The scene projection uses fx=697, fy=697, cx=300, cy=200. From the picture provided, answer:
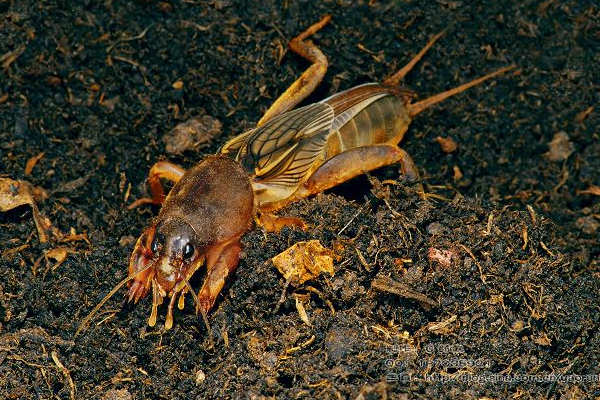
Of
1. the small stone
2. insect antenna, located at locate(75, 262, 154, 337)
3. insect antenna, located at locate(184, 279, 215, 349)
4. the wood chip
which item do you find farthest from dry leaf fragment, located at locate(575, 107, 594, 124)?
insect antenna, located at locate(75, 262, 154, 337)

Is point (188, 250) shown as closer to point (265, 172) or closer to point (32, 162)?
point (265, 172)

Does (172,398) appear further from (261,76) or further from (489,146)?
(489,146)

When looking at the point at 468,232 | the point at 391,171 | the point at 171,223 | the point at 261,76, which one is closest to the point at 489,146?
the point at 391,171

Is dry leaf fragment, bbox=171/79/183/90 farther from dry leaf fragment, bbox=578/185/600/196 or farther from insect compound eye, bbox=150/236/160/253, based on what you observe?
dry leaf fragment, bbox=578/185/600/196

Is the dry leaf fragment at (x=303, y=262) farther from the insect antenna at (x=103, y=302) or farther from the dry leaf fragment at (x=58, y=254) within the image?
the dry leaf fragment at (x=58, y=254)

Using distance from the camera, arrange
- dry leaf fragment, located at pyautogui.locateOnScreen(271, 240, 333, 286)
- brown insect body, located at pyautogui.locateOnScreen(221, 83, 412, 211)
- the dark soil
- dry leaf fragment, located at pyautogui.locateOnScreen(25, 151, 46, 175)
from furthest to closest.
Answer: dry leaf fragment, located at pyautogui.locateOnScreen(25, 151, 46, 175) < brown insect body, located at pyautogui.locateOnScreen(221, 83, 412, 211) < dry leaf fragment, located at pyautogui.locateOnScreen(271, 240, 333, 286) < the dark soil

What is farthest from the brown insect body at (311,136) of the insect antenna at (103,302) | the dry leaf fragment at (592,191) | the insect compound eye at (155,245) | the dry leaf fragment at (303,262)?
the dry leaf fragment at (592,191)
